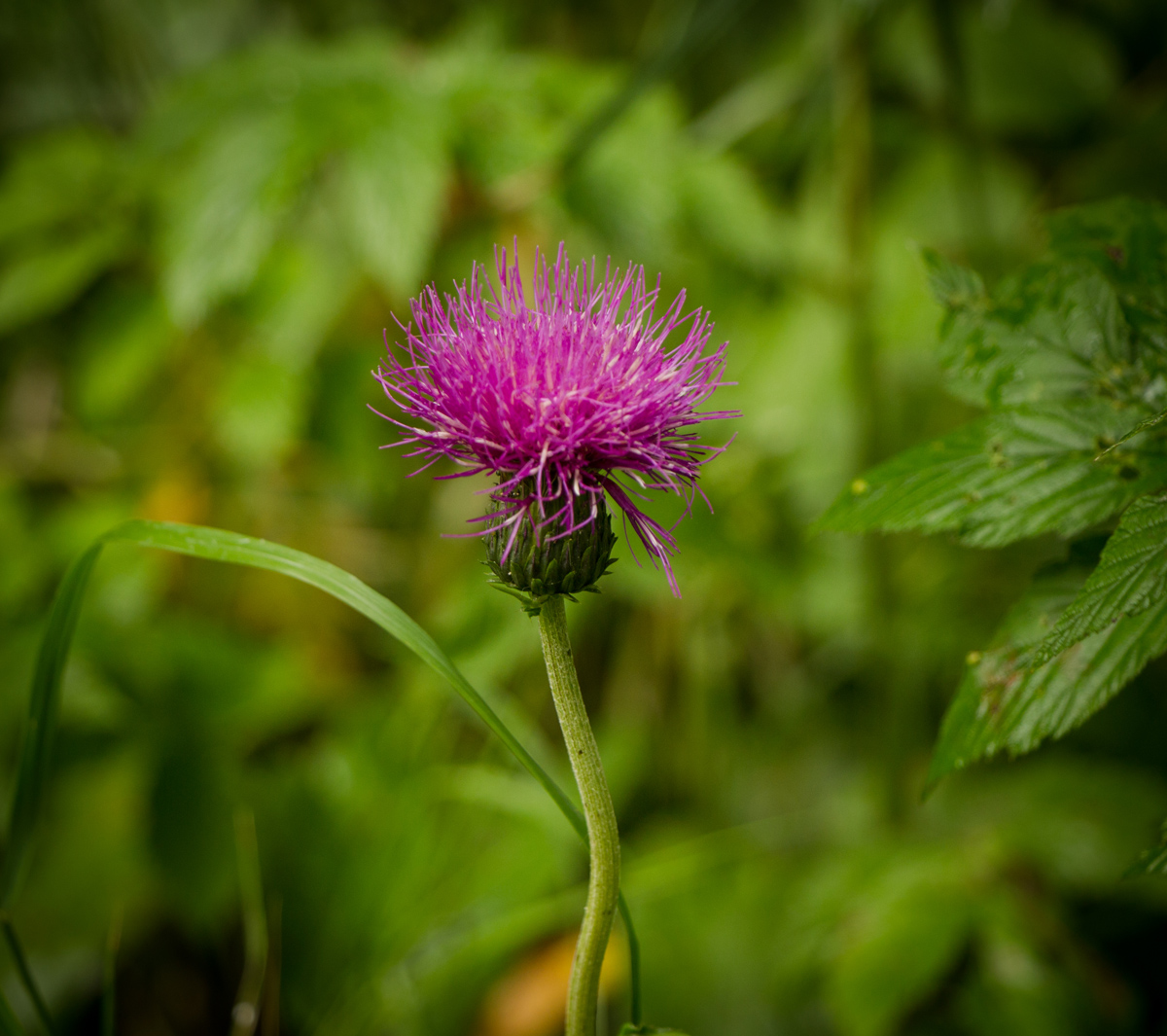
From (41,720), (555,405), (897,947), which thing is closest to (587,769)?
(555,405)

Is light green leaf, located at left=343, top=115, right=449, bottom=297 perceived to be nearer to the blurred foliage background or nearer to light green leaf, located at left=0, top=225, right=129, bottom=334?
the blurred foliage background

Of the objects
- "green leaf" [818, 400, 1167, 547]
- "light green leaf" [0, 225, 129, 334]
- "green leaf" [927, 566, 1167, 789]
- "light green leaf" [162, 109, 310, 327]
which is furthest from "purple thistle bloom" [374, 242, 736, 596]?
"light green leaf" [0, 225, 129, 334]

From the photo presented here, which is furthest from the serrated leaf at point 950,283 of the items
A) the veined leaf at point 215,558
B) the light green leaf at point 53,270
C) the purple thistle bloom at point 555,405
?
the light green leaf at point 53,270

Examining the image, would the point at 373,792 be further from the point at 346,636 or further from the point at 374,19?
the point at 374,19

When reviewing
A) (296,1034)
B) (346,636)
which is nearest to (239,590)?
(346,636)

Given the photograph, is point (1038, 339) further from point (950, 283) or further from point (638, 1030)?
point (638, 1030)

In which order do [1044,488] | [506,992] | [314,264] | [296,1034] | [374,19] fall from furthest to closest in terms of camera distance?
[374,19] → [314,264] → [506,992] → [296,1034] → [1044,488]
